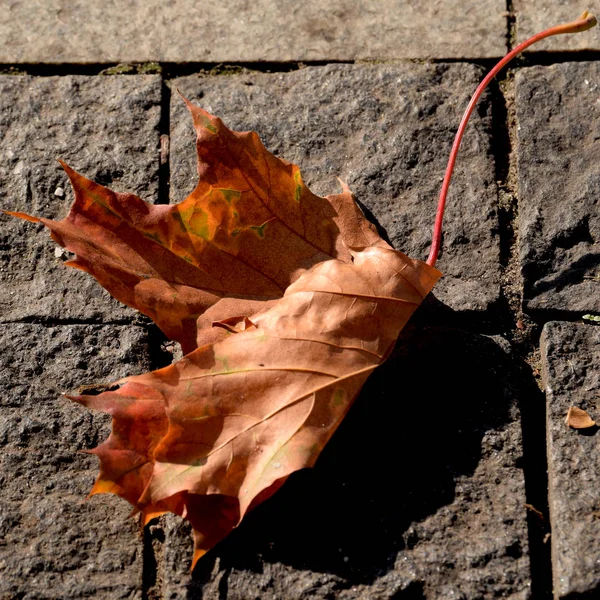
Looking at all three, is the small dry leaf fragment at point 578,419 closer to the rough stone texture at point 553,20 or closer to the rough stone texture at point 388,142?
the rough stone texture at point 388,142

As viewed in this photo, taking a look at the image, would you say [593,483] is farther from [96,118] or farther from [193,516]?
[96,118]

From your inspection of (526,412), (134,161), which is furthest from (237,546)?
(134,161)

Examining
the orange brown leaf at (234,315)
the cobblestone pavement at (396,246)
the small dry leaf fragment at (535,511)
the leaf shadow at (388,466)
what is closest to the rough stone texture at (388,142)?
the cobblestone pavement at (396,246)

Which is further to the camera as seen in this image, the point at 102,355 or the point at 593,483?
the point at 102,355

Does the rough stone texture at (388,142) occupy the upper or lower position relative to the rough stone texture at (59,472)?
upper

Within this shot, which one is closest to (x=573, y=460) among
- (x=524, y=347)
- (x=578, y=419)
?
(x=578, y=419)

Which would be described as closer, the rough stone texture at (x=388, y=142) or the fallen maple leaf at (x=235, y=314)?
the fallen maple leaf at (x=235, y=314)

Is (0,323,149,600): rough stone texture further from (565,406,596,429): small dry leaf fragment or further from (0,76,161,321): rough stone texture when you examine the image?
(565,406,596,429): small dry leaf fragment

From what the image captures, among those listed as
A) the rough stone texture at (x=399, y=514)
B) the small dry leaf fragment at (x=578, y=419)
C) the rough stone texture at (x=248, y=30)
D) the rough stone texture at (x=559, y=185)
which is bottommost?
the rough stone texture at (x=399, y=514)
